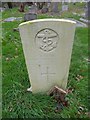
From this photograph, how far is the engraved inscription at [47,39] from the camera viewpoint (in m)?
3.28

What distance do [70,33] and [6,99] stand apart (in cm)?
127

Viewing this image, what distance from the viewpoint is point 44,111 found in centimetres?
337

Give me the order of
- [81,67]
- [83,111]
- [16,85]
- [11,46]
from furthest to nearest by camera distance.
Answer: [11,46]
[81,67]
[16,85]
[83,111]

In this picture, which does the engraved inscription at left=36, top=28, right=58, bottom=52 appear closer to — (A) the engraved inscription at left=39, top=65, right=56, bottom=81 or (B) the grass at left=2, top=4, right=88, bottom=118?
(A) the engraved inscription at left=39, top=65, right=56, bottom=81

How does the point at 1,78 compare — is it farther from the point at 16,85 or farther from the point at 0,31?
the point at 0,31

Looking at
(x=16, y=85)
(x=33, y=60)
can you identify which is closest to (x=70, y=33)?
(x=33, y=60)

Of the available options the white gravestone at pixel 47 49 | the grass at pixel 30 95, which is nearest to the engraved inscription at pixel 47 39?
the white gravestone at pixel 47 49

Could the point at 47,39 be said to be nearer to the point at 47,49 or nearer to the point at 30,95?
the point at 47,49

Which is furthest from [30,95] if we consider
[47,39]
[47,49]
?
[47,39]

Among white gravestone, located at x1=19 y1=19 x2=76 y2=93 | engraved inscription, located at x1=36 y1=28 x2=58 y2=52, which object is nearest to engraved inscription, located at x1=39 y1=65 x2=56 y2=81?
white gravestone, located at x1=19 y1=19 x2=76 y2=93

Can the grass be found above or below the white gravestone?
below

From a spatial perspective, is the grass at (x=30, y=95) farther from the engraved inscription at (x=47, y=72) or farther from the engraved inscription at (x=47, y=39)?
the engraved inscription at (x=47, y=39)

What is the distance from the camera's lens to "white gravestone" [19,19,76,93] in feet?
10.6

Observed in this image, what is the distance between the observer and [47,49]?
11.1 feet
